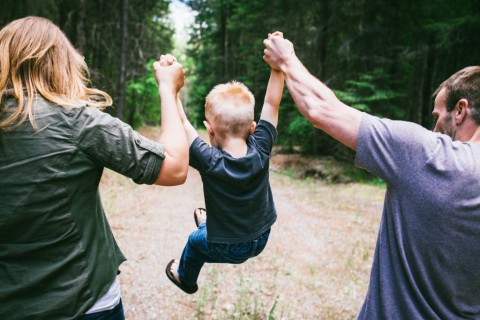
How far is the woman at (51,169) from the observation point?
138cm

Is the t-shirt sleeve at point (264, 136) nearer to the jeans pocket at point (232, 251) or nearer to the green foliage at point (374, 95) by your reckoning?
the jeans pocket at point (232, 251)

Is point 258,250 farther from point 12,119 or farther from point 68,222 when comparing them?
point 12,119

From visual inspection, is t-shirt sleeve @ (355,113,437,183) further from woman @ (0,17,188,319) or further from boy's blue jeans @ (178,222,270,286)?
boy's blue jeans @ (178,222,270,286)

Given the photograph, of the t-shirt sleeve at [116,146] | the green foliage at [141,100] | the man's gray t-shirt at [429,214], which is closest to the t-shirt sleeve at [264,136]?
the man's gray t-shirt at [429,214]

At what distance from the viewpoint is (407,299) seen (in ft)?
5.18

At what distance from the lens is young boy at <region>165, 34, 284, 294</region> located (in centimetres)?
217

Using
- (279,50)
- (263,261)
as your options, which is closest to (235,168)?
(279,50)

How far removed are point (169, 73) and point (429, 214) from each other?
4.61 ft

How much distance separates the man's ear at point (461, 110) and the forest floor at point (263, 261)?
2.84 metres

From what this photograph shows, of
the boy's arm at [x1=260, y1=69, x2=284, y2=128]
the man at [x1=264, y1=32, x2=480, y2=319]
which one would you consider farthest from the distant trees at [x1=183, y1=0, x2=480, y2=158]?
the man at [x1=264, y1=32, x2=480, y2=319]

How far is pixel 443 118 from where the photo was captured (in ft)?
5.95

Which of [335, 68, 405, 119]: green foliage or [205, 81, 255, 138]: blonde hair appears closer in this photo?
[205, 81, 255, 138]: blonde hair

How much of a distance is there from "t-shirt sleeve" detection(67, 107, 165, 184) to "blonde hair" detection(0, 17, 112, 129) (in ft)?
0.33

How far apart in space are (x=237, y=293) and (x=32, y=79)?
4019mm
